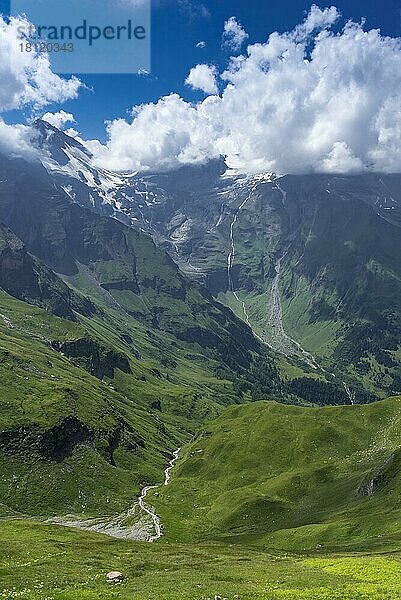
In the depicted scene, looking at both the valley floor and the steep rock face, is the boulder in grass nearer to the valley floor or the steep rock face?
the valley floor

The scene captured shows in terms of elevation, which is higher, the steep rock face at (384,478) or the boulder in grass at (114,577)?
the boulder in grass at (114,577)

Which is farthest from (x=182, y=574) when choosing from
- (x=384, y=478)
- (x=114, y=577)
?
(x=384, y=478)

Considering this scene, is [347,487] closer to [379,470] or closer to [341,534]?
[379,470]

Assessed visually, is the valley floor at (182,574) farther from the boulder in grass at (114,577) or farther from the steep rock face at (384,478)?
the steep rock face at (384,478)

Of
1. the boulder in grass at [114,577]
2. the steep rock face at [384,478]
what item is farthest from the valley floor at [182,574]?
the steep rock face at [384,478]

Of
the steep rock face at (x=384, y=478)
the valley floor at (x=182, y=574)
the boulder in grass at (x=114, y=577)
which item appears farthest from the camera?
the steep rock face at (x=384, y=478)

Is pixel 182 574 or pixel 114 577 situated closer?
pixel 114 577

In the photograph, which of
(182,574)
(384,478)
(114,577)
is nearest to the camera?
(114,577)

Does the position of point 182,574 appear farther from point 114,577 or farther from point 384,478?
point 384,478

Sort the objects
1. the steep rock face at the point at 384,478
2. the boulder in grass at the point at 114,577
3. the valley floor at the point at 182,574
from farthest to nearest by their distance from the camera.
A: the steep rock face at the point at 384,478, the boulder in grass at the point at 114,577, the valley floor at the point at 182,574
